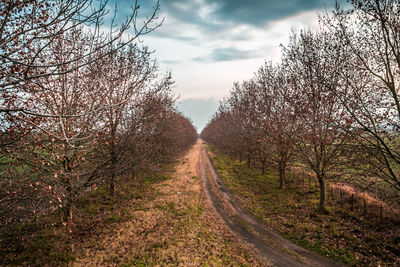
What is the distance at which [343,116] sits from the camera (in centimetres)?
1184

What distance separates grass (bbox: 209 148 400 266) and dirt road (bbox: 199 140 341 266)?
0.64 metres

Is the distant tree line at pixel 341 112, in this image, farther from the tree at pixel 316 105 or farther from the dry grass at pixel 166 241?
the dry grass at pixel 166 241

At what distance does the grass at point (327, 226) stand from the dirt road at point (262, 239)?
640mm

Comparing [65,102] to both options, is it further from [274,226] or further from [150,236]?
[274,226]

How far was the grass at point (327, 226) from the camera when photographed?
912 cm

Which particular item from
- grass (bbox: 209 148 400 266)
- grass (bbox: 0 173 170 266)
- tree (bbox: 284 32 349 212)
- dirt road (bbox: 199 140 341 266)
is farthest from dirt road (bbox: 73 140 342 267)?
tree (bbox: 284 32 349 212)

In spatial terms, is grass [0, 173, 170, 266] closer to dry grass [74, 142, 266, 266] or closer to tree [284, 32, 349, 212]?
dry grass [74, 142, 266, 266]

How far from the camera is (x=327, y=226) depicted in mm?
11789

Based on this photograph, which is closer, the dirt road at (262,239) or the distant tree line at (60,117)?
the distant tree line at (60,117)

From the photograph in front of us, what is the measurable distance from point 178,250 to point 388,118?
12045mm

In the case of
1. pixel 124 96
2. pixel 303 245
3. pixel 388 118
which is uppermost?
pixel 124 96

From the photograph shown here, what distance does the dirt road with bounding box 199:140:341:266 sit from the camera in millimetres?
8883

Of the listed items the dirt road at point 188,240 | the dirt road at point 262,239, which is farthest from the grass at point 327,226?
the dirt road at point 188,240

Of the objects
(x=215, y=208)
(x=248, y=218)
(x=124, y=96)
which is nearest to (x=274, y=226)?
(x=248, y=218)
